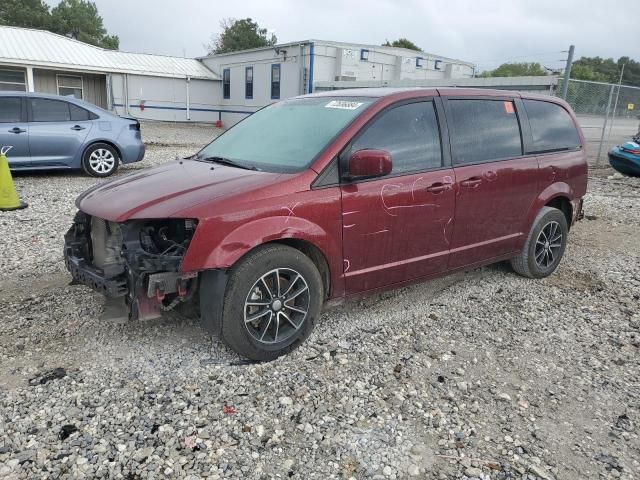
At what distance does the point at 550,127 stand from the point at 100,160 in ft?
27.8

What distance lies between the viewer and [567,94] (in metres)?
13.8

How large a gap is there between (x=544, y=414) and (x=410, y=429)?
0.84 metres

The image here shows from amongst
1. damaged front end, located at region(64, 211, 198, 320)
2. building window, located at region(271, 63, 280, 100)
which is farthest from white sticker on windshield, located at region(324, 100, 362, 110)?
building window, located at region(271, 63, 280, 100)

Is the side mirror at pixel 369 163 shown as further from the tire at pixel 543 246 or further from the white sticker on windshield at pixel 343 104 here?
the tire at pixel 543 246

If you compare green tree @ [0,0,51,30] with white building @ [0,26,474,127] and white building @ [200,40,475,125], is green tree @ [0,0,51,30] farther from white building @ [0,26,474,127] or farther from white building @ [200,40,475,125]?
white building @ [200,40,475,125]

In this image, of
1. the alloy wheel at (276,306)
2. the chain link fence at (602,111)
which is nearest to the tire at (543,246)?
the alloy wheel at (276,306)

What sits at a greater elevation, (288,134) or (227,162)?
(288,134)

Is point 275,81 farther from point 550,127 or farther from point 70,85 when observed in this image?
point 550,127

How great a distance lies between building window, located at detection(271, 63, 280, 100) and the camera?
26.4 m

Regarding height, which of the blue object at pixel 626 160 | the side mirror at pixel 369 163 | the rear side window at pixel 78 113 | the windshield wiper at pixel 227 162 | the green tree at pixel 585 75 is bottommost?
the blue object at pixel 626 160

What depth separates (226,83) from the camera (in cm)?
3139

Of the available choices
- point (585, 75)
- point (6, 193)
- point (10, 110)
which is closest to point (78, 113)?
point (10, 110)

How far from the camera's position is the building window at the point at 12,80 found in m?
23.8

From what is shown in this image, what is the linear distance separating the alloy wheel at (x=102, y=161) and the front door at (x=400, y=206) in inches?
318
